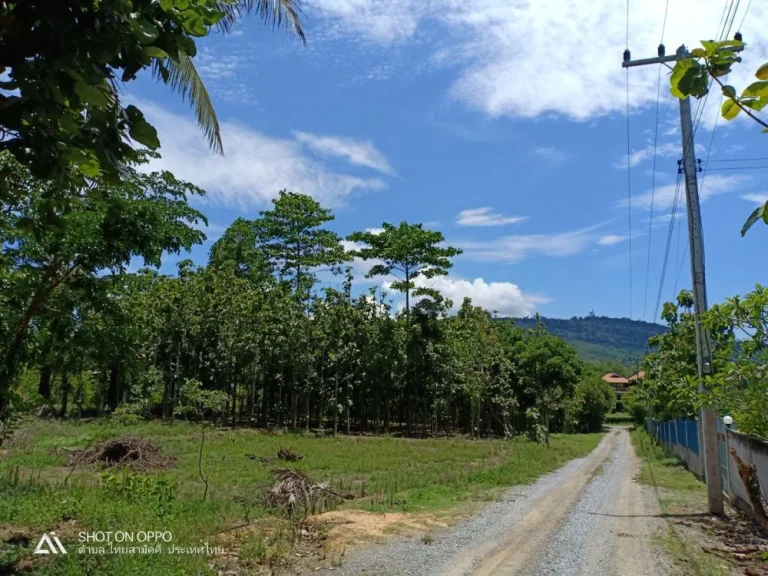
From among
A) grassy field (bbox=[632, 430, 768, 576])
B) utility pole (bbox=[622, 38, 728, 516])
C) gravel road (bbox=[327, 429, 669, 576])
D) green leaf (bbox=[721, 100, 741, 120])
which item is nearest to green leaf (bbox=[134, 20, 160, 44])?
green leaf (bbox=[721, 100, 741, 120])

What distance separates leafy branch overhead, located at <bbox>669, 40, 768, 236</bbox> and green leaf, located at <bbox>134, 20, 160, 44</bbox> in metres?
1.97

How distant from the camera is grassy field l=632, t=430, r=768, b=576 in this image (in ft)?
20.9

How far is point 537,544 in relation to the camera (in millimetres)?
7238

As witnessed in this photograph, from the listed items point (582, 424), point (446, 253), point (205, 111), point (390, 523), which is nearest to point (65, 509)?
point (390, 523)

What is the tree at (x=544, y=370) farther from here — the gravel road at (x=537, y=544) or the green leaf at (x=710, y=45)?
the green leaf at (x=710, y=45)

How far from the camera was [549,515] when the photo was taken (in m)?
9.28

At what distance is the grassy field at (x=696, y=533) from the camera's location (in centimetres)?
636

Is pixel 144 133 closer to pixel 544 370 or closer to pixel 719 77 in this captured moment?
pixel 719 77

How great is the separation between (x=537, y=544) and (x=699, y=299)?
5855 mm

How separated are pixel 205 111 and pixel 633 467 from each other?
748 inches

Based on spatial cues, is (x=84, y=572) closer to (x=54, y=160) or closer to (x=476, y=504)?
(x=54, y=160)

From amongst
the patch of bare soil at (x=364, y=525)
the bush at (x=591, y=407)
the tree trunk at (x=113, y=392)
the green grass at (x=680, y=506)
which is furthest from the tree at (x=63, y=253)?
the bush at (x=591, y=407)

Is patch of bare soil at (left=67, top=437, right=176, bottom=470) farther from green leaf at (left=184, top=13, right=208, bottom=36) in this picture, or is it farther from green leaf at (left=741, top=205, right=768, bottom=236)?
green leaf at (left=741, top=205, right=768, bottom=236)

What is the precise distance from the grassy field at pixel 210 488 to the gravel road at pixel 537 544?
1142 mm
